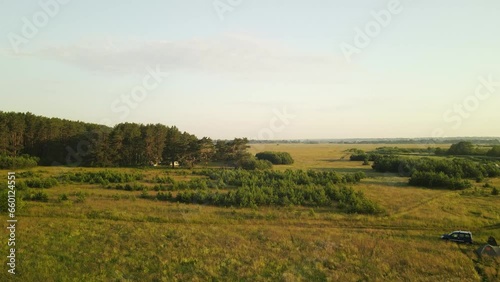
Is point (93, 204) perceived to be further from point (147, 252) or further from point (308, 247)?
point (308, 247)

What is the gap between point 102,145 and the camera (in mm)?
61750

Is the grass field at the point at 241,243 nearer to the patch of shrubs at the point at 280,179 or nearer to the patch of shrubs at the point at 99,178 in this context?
the patch of shrubs at the point at 280,179

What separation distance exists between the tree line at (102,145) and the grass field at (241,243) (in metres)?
35.1

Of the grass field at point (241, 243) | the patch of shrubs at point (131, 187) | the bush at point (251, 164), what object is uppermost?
the bush at point (251, 164)

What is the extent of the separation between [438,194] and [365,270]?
27146 millimetres

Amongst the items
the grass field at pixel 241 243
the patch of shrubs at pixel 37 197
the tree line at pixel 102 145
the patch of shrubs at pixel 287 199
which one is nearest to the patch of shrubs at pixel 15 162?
the tree line at pixel 102 145

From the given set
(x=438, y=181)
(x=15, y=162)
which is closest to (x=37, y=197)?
(x=15, y=162)

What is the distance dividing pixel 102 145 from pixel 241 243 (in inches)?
2032

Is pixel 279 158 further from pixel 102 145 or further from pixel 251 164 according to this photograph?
pixel 102 145

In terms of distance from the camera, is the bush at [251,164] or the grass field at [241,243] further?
the bush at [251,164]

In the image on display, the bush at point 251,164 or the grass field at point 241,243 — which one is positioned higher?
the bush at point 251,164

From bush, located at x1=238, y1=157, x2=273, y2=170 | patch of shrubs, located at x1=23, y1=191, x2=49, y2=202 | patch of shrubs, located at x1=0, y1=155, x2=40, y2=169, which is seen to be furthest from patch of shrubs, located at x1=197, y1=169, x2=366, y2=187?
patch of shrubs, located at x1=0, y1=155, x2=40, y2=169

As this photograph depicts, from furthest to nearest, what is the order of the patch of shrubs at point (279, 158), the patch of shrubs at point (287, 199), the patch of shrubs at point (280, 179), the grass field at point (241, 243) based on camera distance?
the patch of shrubs at point (279, 158)
the patch of shrubs at point (280, 179)
the patch of shrubs at point (287, 199)
the grass field at point (241, 243)

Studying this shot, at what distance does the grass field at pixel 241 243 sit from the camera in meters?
15.1
